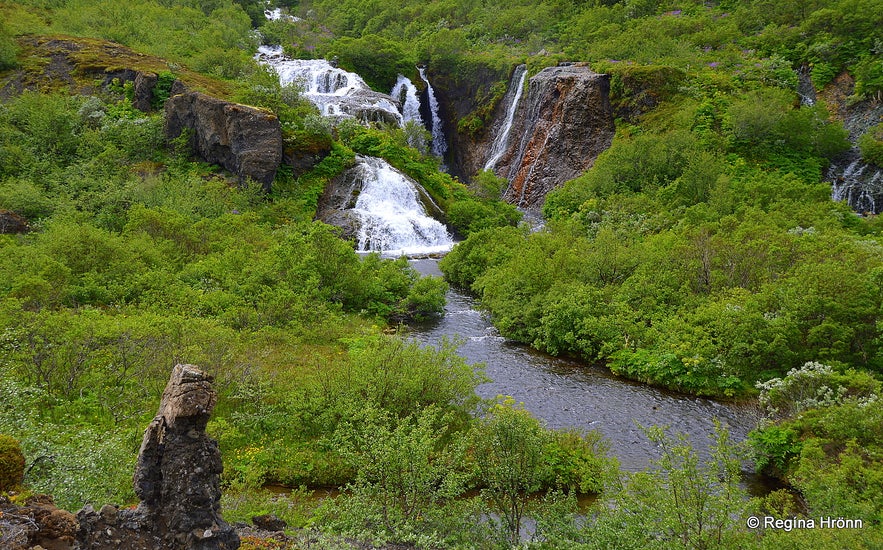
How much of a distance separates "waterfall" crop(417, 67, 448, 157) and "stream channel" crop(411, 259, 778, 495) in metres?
35.2

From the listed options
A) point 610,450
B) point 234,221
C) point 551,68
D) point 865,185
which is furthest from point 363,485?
point 551,68

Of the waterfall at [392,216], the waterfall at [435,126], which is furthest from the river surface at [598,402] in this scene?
the waterfall at [435,126]

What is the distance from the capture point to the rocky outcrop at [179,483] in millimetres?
4613

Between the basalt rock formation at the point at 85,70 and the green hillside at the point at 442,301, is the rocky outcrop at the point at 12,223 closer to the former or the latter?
the green hillside at the point at 442,301

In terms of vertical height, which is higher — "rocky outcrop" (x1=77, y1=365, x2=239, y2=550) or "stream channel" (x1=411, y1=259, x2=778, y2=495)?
"rocky outcrop" (x1=77, y1=365, x2=239, y2=550)

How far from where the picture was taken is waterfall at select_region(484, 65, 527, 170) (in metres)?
42.7

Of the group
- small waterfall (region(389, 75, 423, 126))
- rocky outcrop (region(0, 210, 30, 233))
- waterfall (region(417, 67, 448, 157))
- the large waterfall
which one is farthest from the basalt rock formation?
waterfall (region(417, 67, 448, 157))

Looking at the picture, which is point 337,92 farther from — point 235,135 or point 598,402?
point 598,402

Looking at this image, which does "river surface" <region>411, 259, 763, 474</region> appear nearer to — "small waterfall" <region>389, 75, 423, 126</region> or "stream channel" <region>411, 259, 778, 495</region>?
"stream channel" <region>411, 259, 778, 495</region>

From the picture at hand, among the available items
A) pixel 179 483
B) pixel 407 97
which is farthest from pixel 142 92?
pixel 179 483

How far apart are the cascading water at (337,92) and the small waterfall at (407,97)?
3717mm

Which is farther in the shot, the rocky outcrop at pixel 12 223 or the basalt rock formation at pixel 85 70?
the basalt rock formation at pixel 85 70

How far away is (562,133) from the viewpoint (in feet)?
123

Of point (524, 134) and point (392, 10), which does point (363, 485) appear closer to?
point (524, 134)
